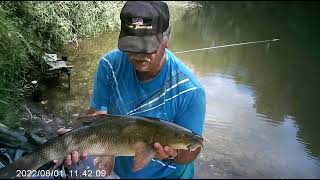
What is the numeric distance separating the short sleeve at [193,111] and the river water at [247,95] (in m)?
0.50

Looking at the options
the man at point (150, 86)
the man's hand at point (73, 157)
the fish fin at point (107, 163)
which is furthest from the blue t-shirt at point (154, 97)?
the man's hand at point (73, 157)

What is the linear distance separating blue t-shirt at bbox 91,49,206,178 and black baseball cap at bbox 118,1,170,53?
9.2 inches

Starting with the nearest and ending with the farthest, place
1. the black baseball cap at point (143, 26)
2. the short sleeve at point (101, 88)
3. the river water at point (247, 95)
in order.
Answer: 1. the black baseball cap at point (143, 26)
2. the short sleeve at point (101, 88)
3. the river water at point (247, 95)

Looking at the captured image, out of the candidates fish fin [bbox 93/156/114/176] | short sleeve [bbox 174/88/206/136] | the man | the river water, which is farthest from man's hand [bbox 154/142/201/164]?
the river water

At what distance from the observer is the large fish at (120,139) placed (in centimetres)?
253

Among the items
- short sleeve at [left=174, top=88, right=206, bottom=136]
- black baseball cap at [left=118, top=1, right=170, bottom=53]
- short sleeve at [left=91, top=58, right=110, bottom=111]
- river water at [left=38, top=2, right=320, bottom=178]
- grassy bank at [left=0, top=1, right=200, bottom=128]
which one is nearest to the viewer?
black baseball cap at [left=118, top=1, right=170, bottom=53]

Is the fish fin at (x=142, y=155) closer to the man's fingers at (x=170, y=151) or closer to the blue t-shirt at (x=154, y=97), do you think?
the man's fingers at (x=170, y=151)

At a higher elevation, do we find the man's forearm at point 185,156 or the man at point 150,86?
the man at point 150,86

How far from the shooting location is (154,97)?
275cm

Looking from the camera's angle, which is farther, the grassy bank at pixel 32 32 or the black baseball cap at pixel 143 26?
the grassy bank at pixel 32 32

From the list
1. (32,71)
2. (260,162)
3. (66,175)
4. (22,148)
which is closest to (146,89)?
(66,175)

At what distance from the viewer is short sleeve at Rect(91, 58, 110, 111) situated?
2.82 meters

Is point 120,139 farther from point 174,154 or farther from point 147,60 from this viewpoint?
point 147,60

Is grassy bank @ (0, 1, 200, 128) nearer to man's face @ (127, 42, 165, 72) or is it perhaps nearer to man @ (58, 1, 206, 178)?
man @ (58, 1, 206, 178)
